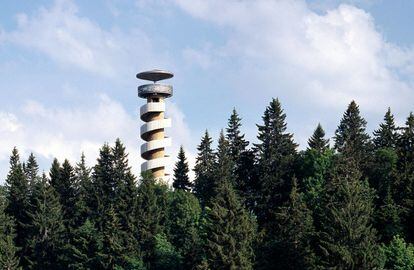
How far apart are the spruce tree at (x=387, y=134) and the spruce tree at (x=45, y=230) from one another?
3753 centimetres

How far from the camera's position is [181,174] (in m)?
86.8

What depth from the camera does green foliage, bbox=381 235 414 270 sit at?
160 ft

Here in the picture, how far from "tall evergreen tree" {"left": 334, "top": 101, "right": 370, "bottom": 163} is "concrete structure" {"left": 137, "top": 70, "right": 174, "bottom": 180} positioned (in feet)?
68.6

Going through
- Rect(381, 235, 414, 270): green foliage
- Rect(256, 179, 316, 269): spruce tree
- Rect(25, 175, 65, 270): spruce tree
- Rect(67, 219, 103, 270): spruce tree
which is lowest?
Rect(381, 235, 414, 270): green foliage

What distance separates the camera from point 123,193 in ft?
Answer: 216

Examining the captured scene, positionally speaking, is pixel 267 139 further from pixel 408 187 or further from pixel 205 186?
pixel 408 187

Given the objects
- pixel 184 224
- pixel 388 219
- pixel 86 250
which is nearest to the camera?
pixel 388 219

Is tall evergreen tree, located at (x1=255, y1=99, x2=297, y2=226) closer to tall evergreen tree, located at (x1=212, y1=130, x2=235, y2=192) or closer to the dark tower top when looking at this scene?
tall evergreen tree, located at (x1=212, y1=130, x2=235, y2=192)

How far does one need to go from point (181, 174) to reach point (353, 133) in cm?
2253

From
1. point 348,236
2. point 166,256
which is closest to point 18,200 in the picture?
point 166,256

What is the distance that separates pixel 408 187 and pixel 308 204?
325 inches

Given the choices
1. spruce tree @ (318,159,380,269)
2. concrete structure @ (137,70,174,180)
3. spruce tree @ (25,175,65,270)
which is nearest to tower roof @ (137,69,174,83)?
concrete structure @ (137,70,174,180)

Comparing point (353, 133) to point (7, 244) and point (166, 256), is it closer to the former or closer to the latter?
point (166, 256)

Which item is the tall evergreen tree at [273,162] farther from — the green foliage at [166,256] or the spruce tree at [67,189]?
the spruce tree at [67,189]
